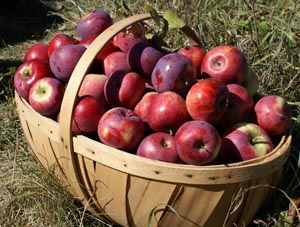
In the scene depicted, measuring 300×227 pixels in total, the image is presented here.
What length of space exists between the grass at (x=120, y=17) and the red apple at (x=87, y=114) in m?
0.33

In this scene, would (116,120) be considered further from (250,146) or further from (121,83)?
(250,146)

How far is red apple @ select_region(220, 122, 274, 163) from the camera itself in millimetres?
1754

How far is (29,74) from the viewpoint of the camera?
205 centimetres

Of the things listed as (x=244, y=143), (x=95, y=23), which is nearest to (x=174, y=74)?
(x=244, y=143)

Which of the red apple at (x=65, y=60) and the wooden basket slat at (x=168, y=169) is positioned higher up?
the red apple at (x=65, y=60)

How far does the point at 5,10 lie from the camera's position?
4645 mm

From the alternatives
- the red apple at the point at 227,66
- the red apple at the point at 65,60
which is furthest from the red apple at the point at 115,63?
the red apple at the point at 227,66

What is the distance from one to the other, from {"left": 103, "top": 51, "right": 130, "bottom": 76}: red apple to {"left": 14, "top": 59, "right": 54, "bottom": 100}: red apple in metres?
0.24

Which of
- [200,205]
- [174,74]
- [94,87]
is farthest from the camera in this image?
[94,87]

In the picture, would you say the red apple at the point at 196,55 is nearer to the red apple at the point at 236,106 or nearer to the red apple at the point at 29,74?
the red apple at the point at 236,106

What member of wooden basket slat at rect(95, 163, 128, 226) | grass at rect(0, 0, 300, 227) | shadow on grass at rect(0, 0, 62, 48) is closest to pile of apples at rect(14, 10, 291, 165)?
wooden basket slat at rect(95, 163, 128, 226)

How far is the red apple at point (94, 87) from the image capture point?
6.31 feet

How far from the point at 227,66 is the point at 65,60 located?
0.64m

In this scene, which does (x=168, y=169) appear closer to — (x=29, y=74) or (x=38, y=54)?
(x=29, y=74)
